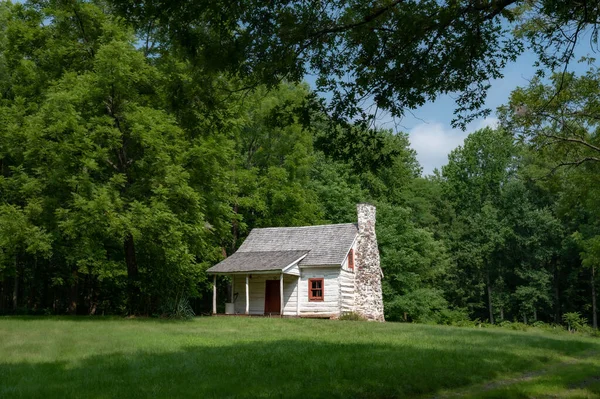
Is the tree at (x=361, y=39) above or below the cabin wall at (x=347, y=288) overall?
above

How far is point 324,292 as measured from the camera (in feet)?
98.8

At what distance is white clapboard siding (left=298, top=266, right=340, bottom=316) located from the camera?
29.9 meters

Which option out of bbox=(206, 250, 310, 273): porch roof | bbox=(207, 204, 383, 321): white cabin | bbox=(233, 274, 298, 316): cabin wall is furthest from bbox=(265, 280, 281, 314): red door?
bbox=(206, 250, 310, 273): porch roof

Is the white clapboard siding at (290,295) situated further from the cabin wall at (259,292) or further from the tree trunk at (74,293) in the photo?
the tree trunk at (74,293)

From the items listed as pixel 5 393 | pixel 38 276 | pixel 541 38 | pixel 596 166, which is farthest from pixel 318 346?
pixel 38 276

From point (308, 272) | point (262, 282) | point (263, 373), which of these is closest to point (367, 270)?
point (308, 272)

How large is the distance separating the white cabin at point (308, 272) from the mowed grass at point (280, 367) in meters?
13.3

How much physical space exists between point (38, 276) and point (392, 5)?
31.5m

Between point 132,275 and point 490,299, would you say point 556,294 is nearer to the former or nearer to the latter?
point 490,299

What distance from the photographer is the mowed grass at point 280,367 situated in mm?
8367

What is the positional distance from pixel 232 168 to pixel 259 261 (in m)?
8.71

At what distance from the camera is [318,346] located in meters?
13.8

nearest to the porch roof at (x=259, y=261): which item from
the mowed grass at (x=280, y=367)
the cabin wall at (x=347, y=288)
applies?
the cabin wall at (x=347, y=288)

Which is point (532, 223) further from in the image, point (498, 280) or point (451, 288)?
point (451, 288)
